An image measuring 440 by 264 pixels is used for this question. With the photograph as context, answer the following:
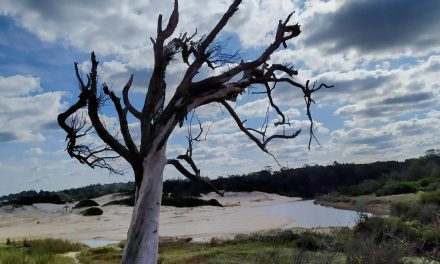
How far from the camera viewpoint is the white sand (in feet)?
107

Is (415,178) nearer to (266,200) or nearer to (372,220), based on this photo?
(266,200)

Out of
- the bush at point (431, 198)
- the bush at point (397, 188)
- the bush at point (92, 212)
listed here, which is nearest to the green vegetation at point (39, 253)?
the bush at point (431, 198)

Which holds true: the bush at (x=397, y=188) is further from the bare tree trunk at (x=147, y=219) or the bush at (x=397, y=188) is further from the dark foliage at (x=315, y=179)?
the bare tree trunk at (x=147, y=219)

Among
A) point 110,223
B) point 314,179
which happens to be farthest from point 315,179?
point 110,223

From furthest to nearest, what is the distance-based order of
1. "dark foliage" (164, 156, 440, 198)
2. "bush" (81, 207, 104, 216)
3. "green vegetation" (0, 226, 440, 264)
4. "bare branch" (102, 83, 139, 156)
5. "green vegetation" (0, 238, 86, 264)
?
1. "dark foliage" (164, 156, 440, 198)
2. "bush" (81, 207, 104, 216)
3. "green vegetation" (0, 238, 86, 264)
4. "green vegetation" (0, 226, 440, 264)
5. "bare branch" (102, 83, 139, 156)

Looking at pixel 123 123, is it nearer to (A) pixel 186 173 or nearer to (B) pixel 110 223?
(A) pixel 186 173

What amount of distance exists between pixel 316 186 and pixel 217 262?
78336 mm

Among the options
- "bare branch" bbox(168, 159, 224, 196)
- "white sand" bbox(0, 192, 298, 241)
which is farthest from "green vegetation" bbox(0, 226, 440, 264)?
"white sand" bbox(0, 192, 298, 241)

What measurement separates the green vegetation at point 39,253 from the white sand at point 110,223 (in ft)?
26.4

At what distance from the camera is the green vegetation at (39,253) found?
531 inches

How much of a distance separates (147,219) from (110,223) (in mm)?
31465

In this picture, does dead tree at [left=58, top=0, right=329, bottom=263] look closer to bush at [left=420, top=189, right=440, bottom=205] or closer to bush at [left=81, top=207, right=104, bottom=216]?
bush at [left=420, top=189, right=440, bottom=205]

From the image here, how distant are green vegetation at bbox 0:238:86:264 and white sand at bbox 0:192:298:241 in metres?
8.04

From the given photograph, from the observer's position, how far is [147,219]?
27.2 feet
